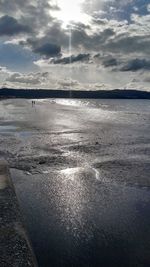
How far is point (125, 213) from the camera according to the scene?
17.2 m

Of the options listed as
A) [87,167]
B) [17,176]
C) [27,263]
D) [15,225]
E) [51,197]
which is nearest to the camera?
[27,263]

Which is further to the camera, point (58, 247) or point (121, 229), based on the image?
point (121, 229)

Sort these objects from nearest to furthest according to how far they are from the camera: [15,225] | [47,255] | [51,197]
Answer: [47,255] < [15,225] < [51,197]

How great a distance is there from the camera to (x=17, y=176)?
76.6 feet

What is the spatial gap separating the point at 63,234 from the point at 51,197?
4816 mm

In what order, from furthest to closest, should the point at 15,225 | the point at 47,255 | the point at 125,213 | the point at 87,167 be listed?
1. the point at 87,167
2. the point at 125,213
3. the point at 15,225
4. the point at 47,255

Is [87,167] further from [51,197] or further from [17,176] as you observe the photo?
[51,197]

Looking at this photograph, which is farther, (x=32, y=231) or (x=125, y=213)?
(x=125, y=213)

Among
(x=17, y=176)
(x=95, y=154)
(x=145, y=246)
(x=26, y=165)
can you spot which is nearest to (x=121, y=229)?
(x=145, y=246)

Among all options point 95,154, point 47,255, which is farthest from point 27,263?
point 95,154

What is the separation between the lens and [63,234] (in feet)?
48.2

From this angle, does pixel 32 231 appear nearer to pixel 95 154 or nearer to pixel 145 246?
pixel 145 246

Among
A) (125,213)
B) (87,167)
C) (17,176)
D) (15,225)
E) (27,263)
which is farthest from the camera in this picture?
(87,167)

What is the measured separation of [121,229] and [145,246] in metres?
1.70
